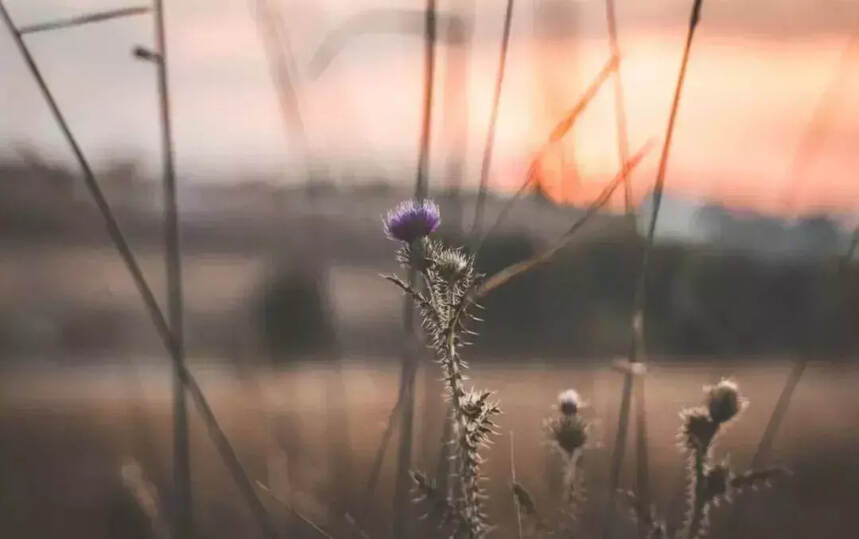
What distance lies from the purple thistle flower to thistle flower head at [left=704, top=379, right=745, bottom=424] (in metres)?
0.17

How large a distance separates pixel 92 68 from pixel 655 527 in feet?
1.73

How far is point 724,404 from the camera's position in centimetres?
52

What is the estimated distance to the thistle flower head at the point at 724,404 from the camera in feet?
1.72

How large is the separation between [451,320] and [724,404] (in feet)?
0.53

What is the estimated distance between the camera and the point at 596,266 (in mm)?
1000

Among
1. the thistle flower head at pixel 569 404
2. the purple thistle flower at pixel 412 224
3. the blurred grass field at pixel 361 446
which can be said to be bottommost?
the blurred grass field at pixel 361 446

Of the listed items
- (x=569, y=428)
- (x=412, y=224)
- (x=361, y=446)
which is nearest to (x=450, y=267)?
(x=412, y=224)

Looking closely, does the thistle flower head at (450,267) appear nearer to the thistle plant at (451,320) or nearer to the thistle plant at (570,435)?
the thistle plant at (451,320)

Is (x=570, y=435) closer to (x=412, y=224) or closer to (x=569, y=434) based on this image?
(x=569, y=434)

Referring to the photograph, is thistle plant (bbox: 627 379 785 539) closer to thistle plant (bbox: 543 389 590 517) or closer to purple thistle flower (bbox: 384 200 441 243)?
thistle plant (bbox: 543 389 590 517)

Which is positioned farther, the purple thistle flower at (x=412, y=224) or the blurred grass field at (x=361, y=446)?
the blurred grass field at (x=361, y=446)

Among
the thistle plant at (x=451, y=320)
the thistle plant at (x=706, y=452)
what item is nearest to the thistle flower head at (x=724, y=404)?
the thistle plant at (x=706, y=452)

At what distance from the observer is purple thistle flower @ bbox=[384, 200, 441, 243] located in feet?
1.55

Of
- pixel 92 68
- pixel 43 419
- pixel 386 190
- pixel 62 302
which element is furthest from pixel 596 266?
pixel 62 302
